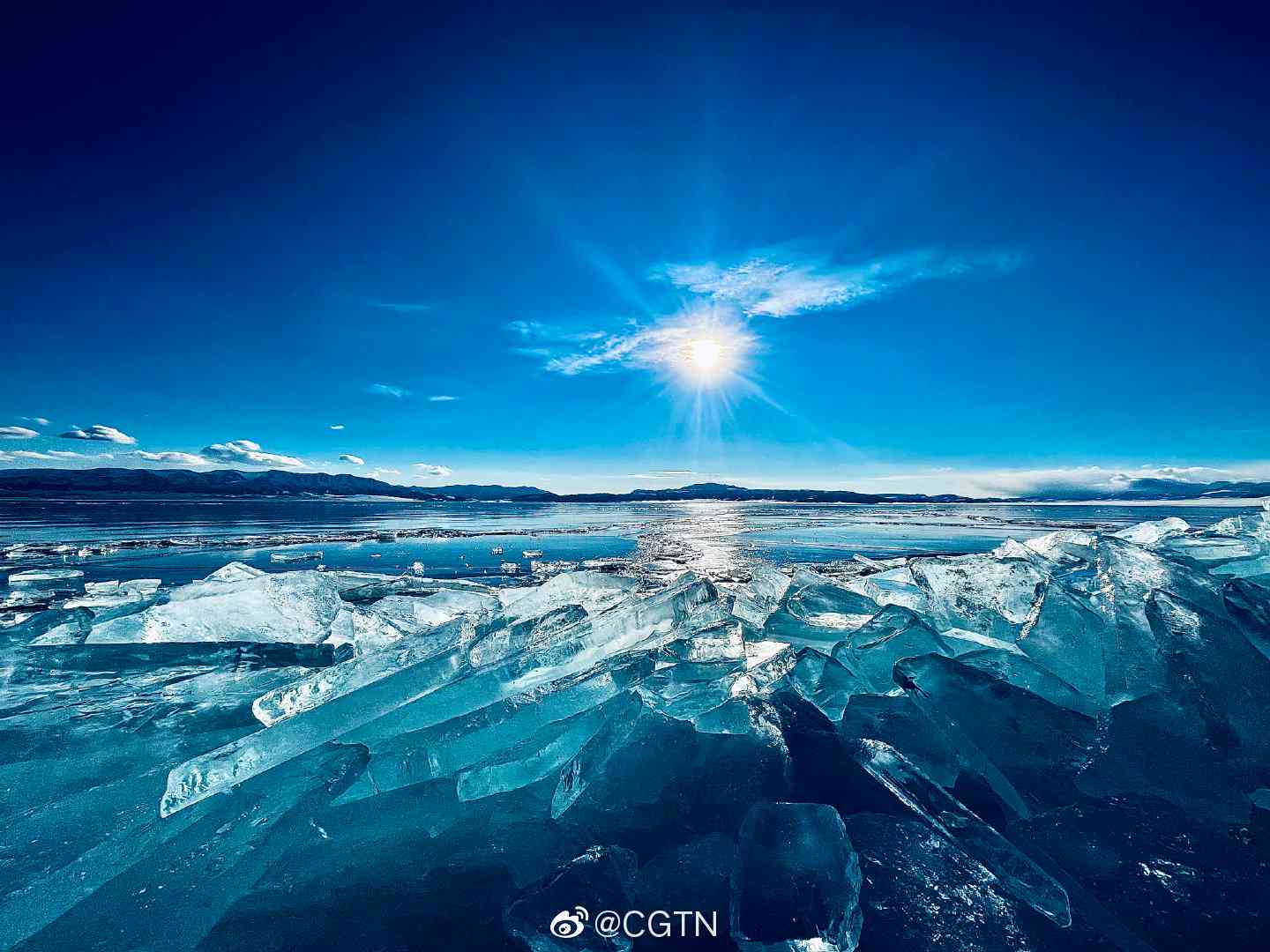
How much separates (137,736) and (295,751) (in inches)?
44.6

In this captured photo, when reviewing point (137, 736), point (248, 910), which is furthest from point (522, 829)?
point (137, 736)

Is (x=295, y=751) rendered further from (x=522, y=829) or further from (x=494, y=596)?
(x=494, y=596)

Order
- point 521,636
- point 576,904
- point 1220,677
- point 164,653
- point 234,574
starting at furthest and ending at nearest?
point 234,574 → point 164,653 → point 521,636 → point 1220,677 → point 576,904

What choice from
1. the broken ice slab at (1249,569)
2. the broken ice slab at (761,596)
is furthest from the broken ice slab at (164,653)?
the broken ice slab at (1249,569)

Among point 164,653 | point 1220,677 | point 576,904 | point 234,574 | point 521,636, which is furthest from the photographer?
point 234,574

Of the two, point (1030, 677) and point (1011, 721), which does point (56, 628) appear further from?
point (1030, 677)

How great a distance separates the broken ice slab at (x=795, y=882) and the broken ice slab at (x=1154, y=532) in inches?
161

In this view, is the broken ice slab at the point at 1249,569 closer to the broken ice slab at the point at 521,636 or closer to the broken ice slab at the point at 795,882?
the broken ice slab at the point at 795,882

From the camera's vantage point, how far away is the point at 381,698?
6.38ft

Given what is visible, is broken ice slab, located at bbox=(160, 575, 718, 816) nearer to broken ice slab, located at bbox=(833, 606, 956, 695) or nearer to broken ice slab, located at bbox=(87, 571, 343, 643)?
broken ice slab, located at bbox=(833, 606, 956, 695)

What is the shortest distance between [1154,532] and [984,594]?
2.60 metres

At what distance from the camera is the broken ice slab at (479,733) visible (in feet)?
6.04

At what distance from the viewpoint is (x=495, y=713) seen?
6.50ft

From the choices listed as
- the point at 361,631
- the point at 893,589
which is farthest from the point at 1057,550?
the point at 361,631
